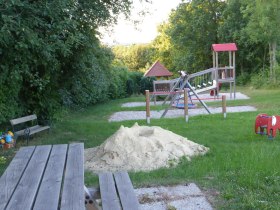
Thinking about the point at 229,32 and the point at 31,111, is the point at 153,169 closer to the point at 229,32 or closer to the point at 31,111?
the point at 31,111

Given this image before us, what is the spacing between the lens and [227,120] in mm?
12594

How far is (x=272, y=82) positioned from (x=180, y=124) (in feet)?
61.4

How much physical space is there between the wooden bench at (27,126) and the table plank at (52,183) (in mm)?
5335

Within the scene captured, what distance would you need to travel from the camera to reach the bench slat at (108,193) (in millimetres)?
3143

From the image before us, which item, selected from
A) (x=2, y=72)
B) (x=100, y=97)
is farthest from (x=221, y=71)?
(x=2, y=72)

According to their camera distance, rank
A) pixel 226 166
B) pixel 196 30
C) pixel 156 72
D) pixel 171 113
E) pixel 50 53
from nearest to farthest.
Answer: pixel 226 166 → pixel 50 53 → pixel 171 113 → pixel 156 72 → pixel 196 30

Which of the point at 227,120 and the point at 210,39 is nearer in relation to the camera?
the point at 227,120

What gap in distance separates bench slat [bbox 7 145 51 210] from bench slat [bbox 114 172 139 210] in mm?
661

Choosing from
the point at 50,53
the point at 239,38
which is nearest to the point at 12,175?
the point at 50,53

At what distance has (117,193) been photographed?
3.48 meters

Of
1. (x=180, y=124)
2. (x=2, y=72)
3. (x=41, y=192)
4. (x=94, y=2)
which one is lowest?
(x=180, y=124)

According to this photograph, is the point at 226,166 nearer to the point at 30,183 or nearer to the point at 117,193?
the point at 117,193

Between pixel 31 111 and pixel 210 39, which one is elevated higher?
pixel 210 39

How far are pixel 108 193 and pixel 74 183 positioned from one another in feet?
1.35
